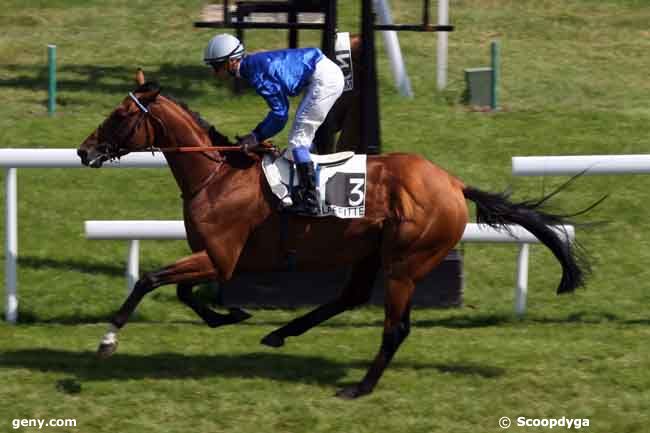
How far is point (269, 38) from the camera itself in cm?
1597

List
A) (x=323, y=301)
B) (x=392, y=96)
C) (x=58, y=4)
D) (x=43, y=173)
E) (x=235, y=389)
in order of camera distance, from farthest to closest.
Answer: (x=58, y=4) < (x=392, y=96) < (x=43, y=173) < (x=323, y=301) < (x=235, y=389)

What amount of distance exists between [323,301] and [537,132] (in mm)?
4623

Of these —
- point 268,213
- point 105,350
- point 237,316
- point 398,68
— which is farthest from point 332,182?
point 398,68

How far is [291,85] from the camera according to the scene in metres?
6.37

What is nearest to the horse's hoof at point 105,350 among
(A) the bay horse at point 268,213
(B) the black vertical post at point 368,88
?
(A) the bay horse at point 268,213

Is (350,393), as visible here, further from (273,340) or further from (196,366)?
(196,366)

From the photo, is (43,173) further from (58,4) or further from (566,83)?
(58,4)

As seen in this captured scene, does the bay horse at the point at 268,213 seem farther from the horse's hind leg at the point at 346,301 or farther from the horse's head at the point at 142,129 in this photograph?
the horse's hind leg at the point at 346,301

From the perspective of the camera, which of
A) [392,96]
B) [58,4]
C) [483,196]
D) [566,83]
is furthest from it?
[58,4]

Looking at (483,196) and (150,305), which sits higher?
(483,196)

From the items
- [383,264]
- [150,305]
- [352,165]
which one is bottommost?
[150,305]

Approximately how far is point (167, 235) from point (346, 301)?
1407 mm

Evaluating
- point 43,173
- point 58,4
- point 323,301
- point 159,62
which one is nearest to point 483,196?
point 323,301

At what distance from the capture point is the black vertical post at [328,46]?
777cm
